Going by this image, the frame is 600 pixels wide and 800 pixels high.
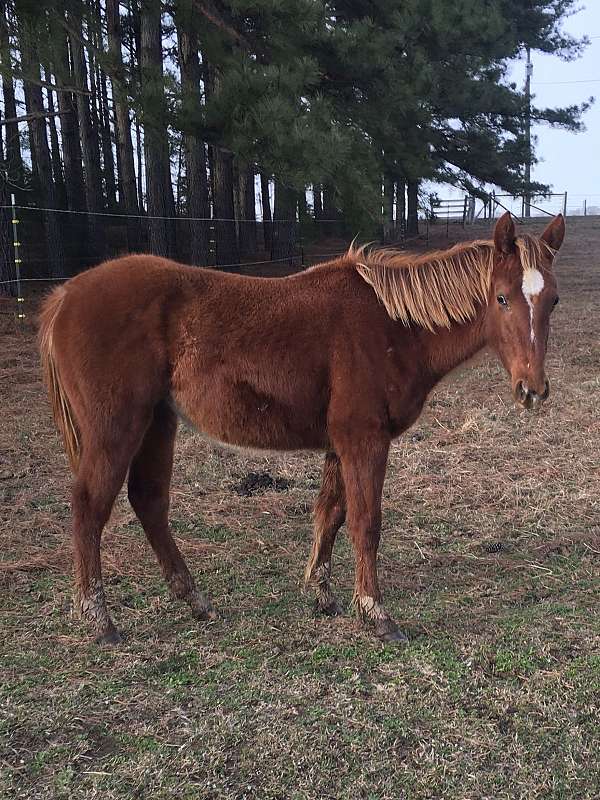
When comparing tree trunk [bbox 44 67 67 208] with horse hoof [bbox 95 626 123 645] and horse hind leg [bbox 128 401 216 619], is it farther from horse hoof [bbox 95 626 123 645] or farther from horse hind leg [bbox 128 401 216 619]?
horse hoof [bbox 95 626 123 645]

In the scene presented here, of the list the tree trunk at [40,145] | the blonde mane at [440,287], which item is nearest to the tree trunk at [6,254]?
the tree trunk at [40,145]

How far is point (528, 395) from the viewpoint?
297 centimetres

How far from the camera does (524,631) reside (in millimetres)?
3031

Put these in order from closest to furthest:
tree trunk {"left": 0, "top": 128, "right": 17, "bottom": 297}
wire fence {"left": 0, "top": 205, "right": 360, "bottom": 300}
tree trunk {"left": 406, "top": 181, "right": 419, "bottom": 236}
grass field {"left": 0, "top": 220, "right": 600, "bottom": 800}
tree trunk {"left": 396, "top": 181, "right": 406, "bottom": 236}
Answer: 1. grass field {"left": 0, "top": 220, "right": 600, "bottom": 800}
2. tree trunk {"left": 0, "top": 128, "right": 17, "bottom": 297}
3. wire fence {"left": 0, "top": 205, "right": 360, "bottom": 300}
4. tree trunk {"left": 396, "top": 181, "right": 406, "bottom": 236}
5. tree trunk {"left": 406, "top": 181, "right": 419, "bottom": 236}

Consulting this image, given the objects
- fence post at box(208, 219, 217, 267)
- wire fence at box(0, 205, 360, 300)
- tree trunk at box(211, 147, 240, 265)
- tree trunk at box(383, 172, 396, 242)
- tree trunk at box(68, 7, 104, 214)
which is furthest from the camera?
tree trunk at box(68, 7, 104, 214)

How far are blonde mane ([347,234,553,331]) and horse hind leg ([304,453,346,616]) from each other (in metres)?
0.81

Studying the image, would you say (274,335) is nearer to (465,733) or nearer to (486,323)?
(486,323)

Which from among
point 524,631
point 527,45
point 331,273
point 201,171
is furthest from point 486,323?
point 527,45

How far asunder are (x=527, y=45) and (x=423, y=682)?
23249 mm

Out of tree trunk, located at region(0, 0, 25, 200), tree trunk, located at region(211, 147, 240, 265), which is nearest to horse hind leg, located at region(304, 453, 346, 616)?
tree trunk, located at region(0, 0, 25, 200)

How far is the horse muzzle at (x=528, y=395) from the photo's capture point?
2.96m

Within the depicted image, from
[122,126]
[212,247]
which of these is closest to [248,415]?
[212,247]

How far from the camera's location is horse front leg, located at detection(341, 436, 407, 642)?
3086mm

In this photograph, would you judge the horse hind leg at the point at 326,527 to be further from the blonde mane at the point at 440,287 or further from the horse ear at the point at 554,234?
the horse ear at the point at 554,234
